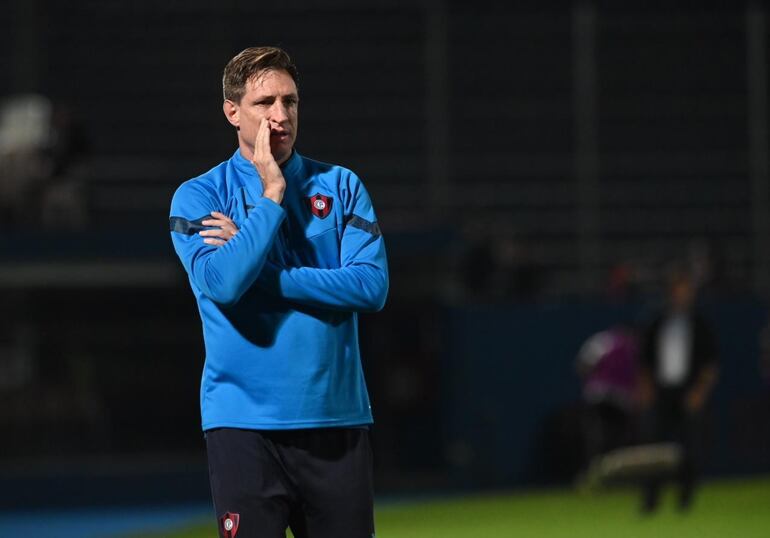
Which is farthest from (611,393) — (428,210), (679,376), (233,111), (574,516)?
(233,111)

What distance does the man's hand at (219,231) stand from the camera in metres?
3.67

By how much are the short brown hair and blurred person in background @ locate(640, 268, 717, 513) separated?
342 inches

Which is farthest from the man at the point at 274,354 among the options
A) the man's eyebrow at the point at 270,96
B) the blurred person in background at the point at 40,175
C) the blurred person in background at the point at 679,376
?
the blurred person in background at the point at 40,175

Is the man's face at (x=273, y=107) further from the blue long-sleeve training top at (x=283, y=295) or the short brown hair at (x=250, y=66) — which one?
the blue long-sleeve training top at (x=283, y=295)

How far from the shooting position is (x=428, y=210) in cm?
1745

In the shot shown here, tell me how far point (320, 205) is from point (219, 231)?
0.28 m

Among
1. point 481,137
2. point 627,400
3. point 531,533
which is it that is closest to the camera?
point 531,533

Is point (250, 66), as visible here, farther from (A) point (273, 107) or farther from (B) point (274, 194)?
(B) point (274, 194)

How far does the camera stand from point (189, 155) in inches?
760

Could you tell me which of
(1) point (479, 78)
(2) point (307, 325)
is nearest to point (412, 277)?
(1) point (479, 78)

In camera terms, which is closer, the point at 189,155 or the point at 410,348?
the point at 410,348

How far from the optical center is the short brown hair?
12.0 ft

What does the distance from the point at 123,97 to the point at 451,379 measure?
6.43 m

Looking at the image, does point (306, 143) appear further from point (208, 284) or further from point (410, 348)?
point (208, 284)
